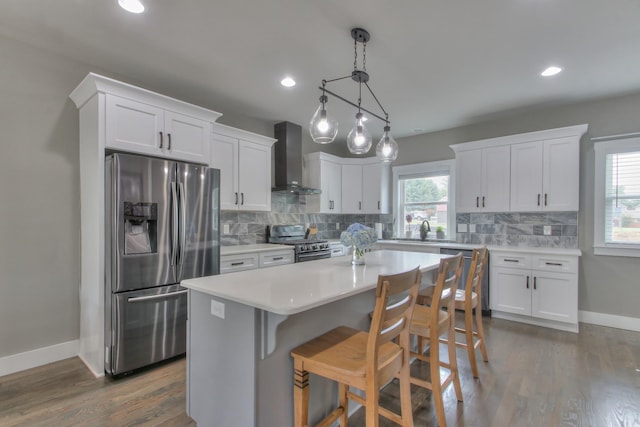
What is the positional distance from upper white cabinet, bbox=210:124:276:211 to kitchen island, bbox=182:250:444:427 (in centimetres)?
202

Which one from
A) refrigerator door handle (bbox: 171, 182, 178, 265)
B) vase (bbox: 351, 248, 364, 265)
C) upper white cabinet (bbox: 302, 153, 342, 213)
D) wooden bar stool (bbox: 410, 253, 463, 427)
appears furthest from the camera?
upper white cabinet (bbox: 302, 153, 342, 213)

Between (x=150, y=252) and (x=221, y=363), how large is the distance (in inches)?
56.5

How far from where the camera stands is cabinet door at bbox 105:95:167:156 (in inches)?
98.5

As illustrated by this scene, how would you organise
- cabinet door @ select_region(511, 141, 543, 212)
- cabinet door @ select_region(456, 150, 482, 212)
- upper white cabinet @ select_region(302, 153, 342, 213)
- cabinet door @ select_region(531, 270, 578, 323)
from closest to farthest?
cabinet door @ select_region(531, 270, 578, 323) → cabinet door @ select_region(511, 141, 543, 212) → cabinet door @ select_region(456, 150, 482, 212) → upper white cabinet @ select_region(302, 153, 342, 213)

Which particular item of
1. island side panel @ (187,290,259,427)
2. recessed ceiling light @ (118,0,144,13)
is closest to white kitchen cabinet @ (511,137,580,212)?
island side panel @ (187,290,259,427)

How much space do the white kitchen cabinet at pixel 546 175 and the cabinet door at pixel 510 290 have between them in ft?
2.82

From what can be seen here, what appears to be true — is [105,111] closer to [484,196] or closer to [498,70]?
[498,70]

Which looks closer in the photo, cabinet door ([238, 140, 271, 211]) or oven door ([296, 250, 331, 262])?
cabinet door ([238, 140, 271, 211])

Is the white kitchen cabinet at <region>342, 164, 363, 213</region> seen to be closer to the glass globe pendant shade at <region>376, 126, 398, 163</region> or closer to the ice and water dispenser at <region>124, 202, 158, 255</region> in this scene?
the glass globe pendant shade at <region>376, 126, 398, 163</region>

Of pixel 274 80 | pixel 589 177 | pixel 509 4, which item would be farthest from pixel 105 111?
pixel 589 177

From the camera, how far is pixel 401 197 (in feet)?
18.1

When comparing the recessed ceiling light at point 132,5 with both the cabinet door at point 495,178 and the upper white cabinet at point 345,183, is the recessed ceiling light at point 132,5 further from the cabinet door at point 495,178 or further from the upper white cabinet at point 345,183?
the cabinet door at point 495,178

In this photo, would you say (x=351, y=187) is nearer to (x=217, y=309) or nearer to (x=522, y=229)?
(x=522, y=229)

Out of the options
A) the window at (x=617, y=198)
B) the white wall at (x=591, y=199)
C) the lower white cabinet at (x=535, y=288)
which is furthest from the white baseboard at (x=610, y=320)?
the window at (x=617, y=198)
